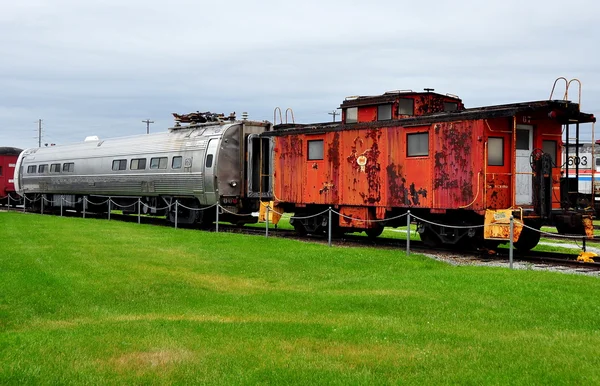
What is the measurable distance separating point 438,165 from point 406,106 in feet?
8.03

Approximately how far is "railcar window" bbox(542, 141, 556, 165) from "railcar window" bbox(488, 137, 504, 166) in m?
1.44

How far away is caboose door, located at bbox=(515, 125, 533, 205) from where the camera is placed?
1705 cm

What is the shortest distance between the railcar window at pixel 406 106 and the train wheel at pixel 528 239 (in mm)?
4451

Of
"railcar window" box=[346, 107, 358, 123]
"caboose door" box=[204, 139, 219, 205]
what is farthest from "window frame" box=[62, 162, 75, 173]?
"railcar window" box=[346, 107, 358, 123]

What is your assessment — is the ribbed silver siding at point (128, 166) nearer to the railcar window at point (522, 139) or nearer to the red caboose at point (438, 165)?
the red caboose at point (438, 165)

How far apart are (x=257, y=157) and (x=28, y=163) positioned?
20369 mm

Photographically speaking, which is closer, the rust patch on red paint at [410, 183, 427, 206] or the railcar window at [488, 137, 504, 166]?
the railcar window at [488, 137, 504, 166]

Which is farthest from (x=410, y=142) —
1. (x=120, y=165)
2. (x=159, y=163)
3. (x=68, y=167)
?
(x=68, y=167)

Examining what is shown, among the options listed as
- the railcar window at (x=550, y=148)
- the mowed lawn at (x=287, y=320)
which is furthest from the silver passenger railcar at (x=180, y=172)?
the railcar window at (x=550, y=148)

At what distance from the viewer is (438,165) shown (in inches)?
695

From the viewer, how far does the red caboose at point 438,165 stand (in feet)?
54.7

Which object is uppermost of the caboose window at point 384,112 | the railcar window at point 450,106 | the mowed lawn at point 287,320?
the railcar window at point 450,106

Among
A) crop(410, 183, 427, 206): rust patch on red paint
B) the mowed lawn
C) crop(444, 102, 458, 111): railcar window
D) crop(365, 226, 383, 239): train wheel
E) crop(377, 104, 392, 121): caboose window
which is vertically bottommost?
the mowed lawn

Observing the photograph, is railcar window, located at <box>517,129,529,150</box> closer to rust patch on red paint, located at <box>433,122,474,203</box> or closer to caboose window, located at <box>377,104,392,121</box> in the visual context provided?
rust patch on red paint, located at <box>433,122,474,203</box>
